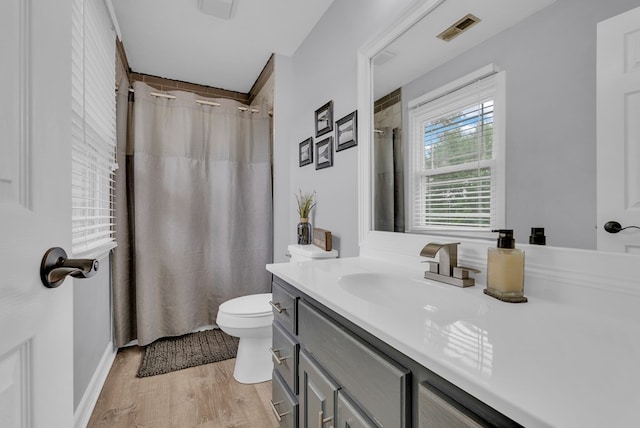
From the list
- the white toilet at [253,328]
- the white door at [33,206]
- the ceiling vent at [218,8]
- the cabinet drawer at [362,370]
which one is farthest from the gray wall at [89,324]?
the ceiling vent at [218,8]

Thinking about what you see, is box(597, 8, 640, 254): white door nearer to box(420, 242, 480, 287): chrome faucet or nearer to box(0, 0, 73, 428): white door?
box(420, 242, 480, 287): chrome faucet

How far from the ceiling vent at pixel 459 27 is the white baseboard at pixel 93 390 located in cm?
225

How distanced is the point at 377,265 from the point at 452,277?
0.38 m

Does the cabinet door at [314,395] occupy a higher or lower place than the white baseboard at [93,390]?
higher

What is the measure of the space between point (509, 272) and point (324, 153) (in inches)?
53.2

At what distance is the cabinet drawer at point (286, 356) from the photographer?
1.04 metres

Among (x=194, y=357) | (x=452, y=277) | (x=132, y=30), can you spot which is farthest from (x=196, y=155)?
(x=452, y=277)

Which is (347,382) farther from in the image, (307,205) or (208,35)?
(208,35)

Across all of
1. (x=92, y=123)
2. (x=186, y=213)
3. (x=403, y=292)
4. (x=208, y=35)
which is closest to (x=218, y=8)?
(x=208, y=35)

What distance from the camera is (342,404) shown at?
0.75m

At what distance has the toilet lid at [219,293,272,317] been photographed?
181 cm

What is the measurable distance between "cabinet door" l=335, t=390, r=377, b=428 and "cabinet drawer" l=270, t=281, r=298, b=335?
32cm

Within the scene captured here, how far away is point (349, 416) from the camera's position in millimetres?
720

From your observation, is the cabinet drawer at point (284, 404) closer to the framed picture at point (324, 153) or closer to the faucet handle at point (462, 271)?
the faucet handle at point (462, 271)
